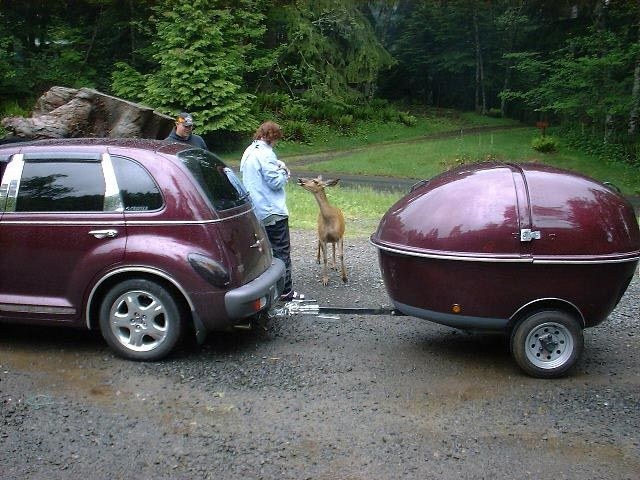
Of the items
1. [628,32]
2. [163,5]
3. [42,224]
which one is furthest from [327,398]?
[163,5]

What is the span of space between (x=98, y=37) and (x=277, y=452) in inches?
Answer: 1424

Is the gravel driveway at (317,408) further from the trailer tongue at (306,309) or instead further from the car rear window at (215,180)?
the car rear window at (215,180)

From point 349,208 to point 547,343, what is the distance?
978cm

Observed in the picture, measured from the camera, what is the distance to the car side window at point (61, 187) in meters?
5.82

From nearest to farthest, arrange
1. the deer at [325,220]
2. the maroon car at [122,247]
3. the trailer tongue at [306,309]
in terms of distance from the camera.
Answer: the maroon car at [122,247], the trailer tongue at [306,309], the deer at [325,220]

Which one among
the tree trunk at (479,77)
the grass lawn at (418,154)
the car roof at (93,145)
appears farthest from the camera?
the tree trunk at (479,77)

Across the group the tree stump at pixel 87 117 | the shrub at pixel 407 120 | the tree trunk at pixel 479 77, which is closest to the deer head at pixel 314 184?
the tree stump at pixel 87 117

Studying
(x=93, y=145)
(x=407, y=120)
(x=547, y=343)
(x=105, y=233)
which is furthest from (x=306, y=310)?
(x=407, y=120)

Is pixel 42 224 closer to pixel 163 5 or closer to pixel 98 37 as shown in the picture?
pixel 163 5

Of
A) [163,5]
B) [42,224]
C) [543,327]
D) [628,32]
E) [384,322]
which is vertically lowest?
[384,322]

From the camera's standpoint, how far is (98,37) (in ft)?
119

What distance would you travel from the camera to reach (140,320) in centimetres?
570

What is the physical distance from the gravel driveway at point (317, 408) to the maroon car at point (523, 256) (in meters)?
0.48

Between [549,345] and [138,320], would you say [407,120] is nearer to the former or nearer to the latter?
[549,345]
